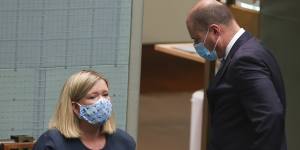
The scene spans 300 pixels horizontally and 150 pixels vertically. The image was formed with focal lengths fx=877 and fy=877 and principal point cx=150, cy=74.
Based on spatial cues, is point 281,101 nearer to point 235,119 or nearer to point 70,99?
point 235,119

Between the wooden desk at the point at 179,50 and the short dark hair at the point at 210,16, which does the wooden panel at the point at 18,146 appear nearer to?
the short dark hair at the point at 210,16

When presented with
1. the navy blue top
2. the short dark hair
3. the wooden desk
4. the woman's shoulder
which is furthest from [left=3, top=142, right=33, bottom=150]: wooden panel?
the wooden desk

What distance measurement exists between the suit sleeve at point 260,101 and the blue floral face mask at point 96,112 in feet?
2.26

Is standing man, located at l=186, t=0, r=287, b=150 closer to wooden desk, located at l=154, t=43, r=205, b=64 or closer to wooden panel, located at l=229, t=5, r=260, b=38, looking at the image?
wooden panel, located at l=229, t=5, r=260, b=38

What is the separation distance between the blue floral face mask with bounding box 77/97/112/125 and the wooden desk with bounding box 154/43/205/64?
3264mm

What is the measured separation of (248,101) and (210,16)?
1.74 feet

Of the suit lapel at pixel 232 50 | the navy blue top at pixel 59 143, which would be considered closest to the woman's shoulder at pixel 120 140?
the navy blue top at pixel 59 143

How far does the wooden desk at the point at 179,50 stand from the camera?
305 inches

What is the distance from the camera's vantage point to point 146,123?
27.9ft

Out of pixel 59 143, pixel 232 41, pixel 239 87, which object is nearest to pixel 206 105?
pixel 232 41

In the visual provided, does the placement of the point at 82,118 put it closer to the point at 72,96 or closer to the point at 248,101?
the point at 72,96

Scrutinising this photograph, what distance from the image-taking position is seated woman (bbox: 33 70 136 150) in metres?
4.46

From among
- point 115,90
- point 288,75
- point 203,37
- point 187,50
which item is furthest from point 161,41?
point 203,37

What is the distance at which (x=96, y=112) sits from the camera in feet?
14.7
